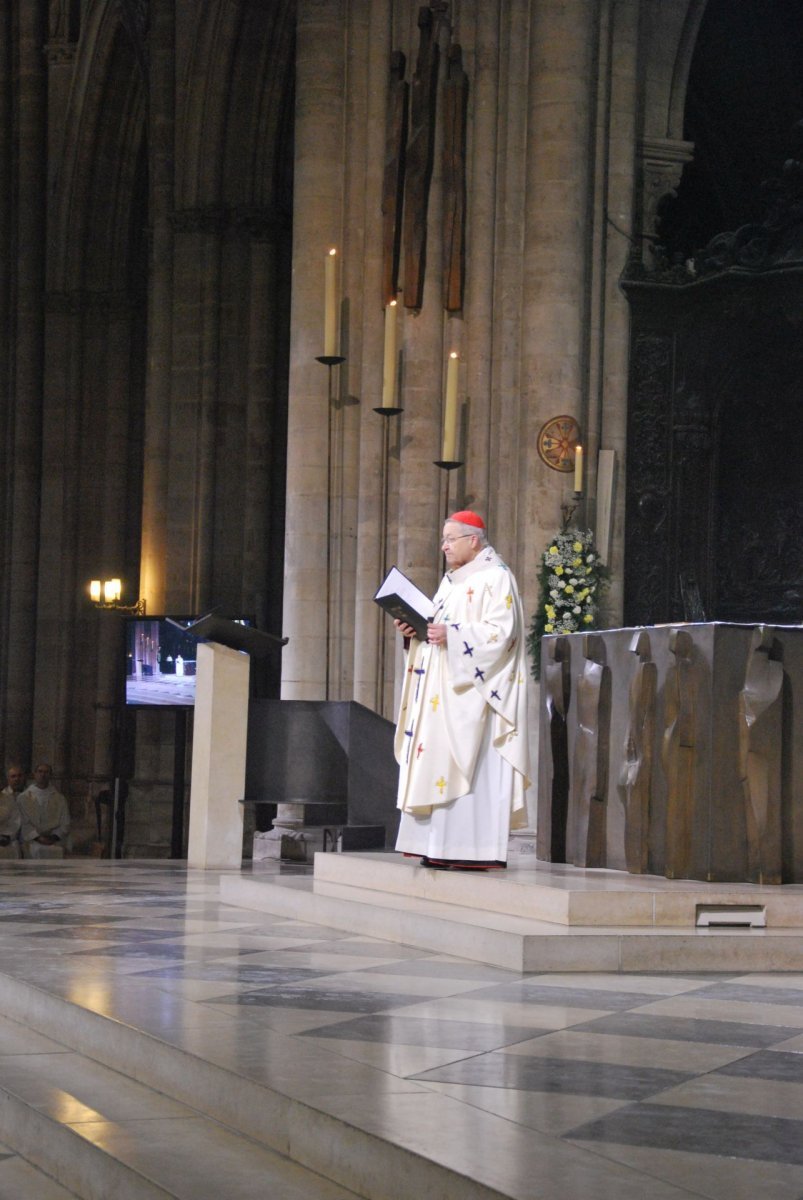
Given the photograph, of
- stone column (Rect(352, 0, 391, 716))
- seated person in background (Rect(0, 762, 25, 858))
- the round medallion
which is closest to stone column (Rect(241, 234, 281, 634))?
seated person in background (Rect(0, 762, 25, 858))

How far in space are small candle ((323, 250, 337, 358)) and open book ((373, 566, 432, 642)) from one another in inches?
201

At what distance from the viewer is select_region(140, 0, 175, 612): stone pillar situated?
64.5ft

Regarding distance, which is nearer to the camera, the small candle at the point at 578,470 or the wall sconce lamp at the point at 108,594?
the small candle at the point at 578,470

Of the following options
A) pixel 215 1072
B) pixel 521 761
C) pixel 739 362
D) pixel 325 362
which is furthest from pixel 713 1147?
pixel 739 362

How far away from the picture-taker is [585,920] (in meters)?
6.58

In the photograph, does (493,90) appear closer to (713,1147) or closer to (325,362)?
(325,362)

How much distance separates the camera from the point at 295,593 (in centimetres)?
1341

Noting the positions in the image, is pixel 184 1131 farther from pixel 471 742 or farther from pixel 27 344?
pixel 27 344

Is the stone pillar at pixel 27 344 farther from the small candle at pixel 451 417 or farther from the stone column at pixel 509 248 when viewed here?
the small candle at pixel 451 417

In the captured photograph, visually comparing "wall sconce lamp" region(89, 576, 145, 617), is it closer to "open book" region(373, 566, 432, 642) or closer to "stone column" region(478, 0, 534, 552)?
"stone column" region(478, 0, 534, 552)

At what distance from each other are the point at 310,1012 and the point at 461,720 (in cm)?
246

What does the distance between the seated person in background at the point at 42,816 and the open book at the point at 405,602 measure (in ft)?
30.5

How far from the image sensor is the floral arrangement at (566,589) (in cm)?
1226

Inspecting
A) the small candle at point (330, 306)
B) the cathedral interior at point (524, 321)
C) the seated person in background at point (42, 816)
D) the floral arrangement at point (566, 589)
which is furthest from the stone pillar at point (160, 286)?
the floral arrangement at point (566, 589)
